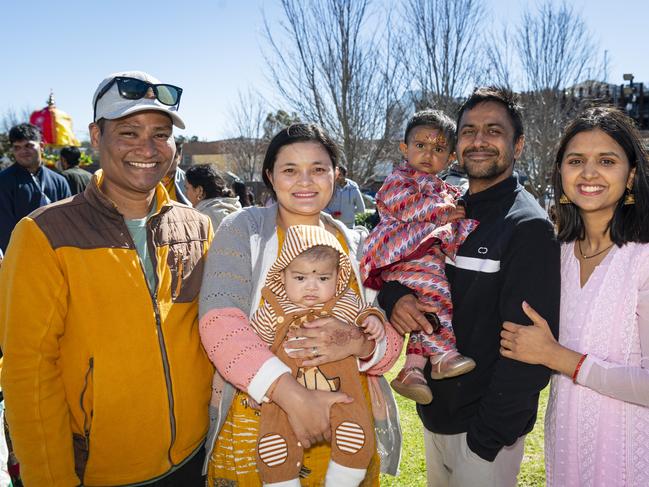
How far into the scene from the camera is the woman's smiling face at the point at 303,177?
2252mm

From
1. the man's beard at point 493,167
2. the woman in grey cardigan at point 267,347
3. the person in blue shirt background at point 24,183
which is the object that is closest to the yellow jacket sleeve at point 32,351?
the woman in grey cardigan at point 267,347

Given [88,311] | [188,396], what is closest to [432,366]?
[188,396]

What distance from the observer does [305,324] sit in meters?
2.09

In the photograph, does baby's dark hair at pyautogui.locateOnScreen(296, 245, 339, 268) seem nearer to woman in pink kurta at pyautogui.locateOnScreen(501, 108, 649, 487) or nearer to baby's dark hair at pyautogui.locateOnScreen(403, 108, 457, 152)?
woman in pink kurta at pyautogui.locateOnScreen(501, 108, 649, 487)

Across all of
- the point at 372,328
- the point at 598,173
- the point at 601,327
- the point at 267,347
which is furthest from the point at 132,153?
the point at 601,327

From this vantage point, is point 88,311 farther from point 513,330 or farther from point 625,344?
point 625,344

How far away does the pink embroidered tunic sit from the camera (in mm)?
2107

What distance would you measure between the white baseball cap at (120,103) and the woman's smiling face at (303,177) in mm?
582

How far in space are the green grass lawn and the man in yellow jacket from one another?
2.23m

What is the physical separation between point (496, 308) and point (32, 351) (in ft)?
6.66

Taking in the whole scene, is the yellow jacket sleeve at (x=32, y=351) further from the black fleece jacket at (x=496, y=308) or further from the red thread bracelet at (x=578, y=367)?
the red thread bracelet at (x=578, y=367)

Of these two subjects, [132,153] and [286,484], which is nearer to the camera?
[286,484]

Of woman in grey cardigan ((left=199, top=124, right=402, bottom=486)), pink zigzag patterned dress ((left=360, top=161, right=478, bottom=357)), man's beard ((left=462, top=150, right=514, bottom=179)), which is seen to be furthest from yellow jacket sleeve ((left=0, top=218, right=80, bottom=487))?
man's beard ((left=462, top=150, right=514, bottom=179))

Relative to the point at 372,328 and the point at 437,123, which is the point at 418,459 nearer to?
the point at 372,328
